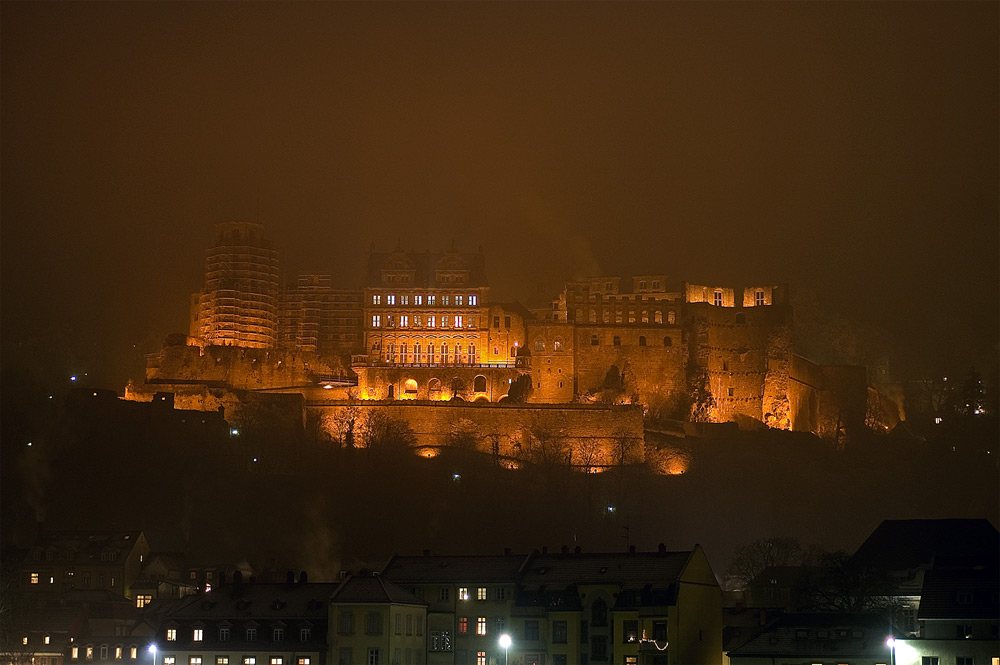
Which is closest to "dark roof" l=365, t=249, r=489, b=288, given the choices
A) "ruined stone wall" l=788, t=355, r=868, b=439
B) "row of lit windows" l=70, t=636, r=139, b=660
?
"ruined stone wall" l=788, t=355, r=868, b=439

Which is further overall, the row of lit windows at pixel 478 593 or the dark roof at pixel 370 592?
the row of lit windows at pixel 478 593

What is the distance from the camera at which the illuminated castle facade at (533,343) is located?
131125mm

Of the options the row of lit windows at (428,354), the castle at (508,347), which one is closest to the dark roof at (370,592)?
the castle at (508,347)

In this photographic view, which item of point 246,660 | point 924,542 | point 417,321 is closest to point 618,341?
point 417,321

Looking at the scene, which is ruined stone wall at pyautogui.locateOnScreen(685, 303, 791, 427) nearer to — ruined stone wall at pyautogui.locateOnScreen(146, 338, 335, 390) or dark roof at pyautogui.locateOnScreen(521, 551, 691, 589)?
ruined stone wall at pyautogui.locateOnScreen(146, 338, 335, 390)

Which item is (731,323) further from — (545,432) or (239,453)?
(239,453)

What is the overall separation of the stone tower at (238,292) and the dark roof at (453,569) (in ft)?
197

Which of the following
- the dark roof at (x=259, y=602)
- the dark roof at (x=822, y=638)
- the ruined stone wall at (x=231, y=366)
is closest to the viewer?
the dark roof at (x=822, y=638)

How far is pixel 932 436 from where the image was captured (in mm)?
136250

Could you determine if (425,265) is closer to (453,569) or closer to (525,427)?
(525,427)

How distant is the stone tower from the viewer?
137m

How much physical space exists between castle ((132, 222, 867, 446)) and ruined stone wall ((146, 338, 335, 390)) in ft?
0.30

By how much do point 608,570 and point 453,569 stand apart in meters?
6.46

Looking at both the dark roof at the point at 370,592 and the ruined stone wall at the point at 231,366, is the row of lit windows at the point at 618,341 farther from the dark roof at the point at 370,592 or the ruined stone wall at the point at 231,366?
the dark roof at the point at 370,592
